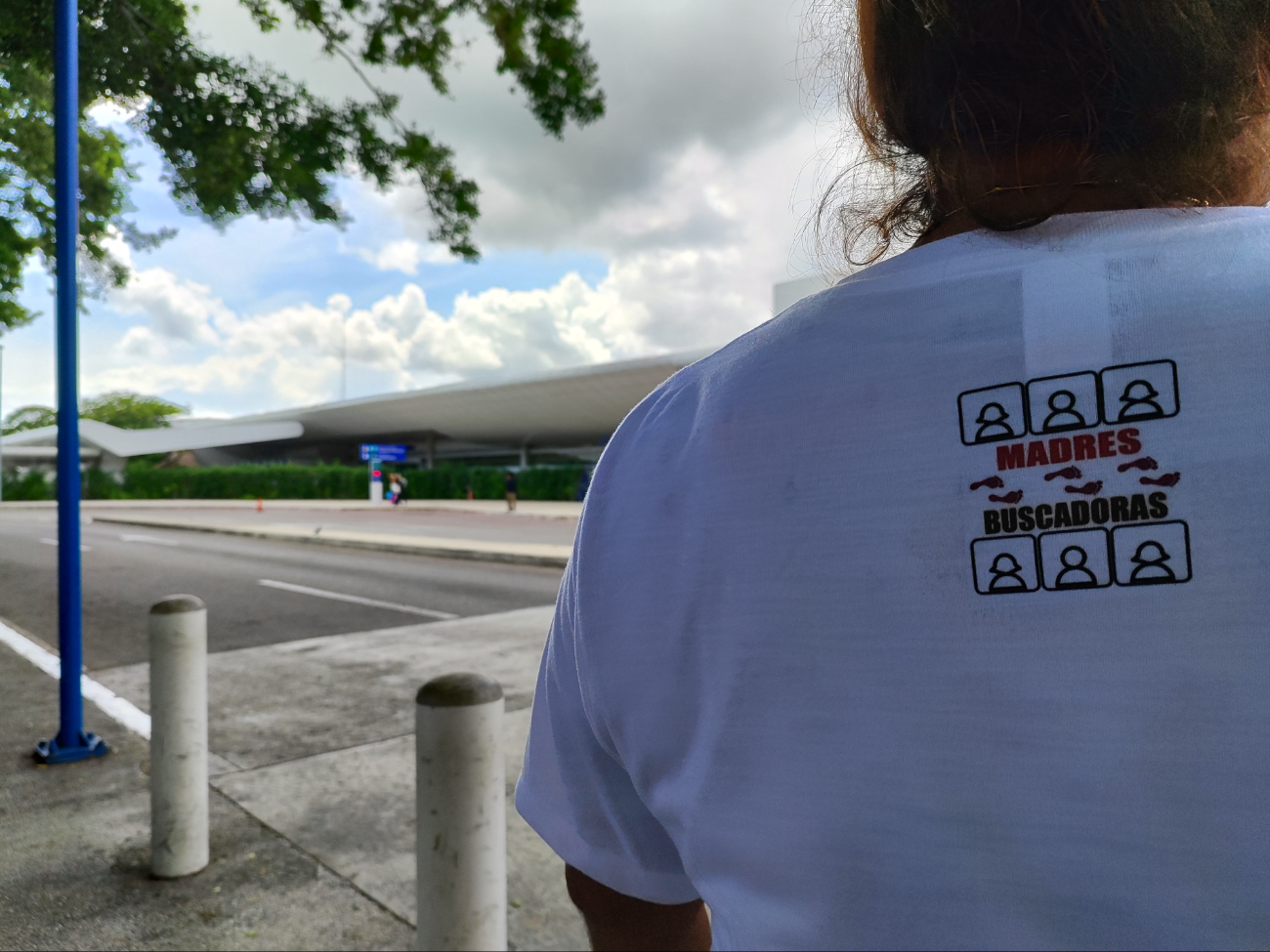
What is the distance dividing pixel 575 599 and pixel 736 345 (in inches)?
11.1

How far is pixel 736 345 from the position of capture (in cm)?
79

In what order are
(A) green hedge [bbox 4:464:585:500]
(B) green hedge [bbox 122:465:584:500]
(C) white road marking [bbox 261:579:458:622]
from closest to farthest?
(C) white road marking [bbox 261:579:458:622], (A) green hedge [bbox 4:464:585:500], (B) green hedge [bbox 122:465:584:500]

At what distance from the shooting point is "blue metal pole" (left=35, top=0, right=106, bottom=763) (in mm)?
2748

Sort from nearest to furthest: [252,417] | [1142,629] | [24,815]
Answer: [1142,629]
[24,815]
[252,417]

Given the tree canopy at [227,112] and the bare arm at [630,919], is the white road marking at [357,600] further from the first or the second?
the bare arm at [630,919]

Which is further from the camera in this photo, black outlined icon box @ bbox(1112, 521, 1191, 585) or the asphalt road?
the asphalt road

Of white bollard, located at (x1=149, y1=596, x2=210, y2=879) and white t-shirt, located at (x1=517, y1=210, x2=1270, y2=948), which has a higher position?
white t-shirt, located at (x1=517, y1=210, x2=1270, y2=948)

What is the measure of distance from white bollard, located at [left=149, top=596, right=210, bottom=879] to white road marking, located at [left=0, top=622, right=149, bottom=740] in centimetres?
38

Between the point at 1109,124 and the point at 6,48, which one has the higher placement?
the point at 6,48

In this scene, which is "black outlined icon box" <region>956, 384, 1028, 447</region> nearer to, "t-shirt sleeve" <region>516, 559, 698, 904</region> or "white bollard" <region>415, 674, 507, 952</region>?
"t-shirt sleeve" <region>516, 559, 698, 904</region>

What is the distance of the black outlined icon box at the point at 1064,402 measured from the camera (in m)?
0.61

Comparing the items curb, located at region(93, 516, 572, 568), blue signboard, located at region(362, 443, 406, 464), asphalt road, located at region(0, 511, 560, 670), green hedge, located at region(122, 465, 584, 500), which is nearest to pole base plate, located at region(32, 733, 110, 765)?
asphalt road, located at region(0, 511, 560, 670)

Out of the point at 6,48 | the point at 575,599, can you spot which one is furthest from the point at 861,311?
the point at 6,48

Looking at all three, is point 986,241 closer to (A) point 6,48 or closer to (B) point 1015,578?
(B) point 1015,578
